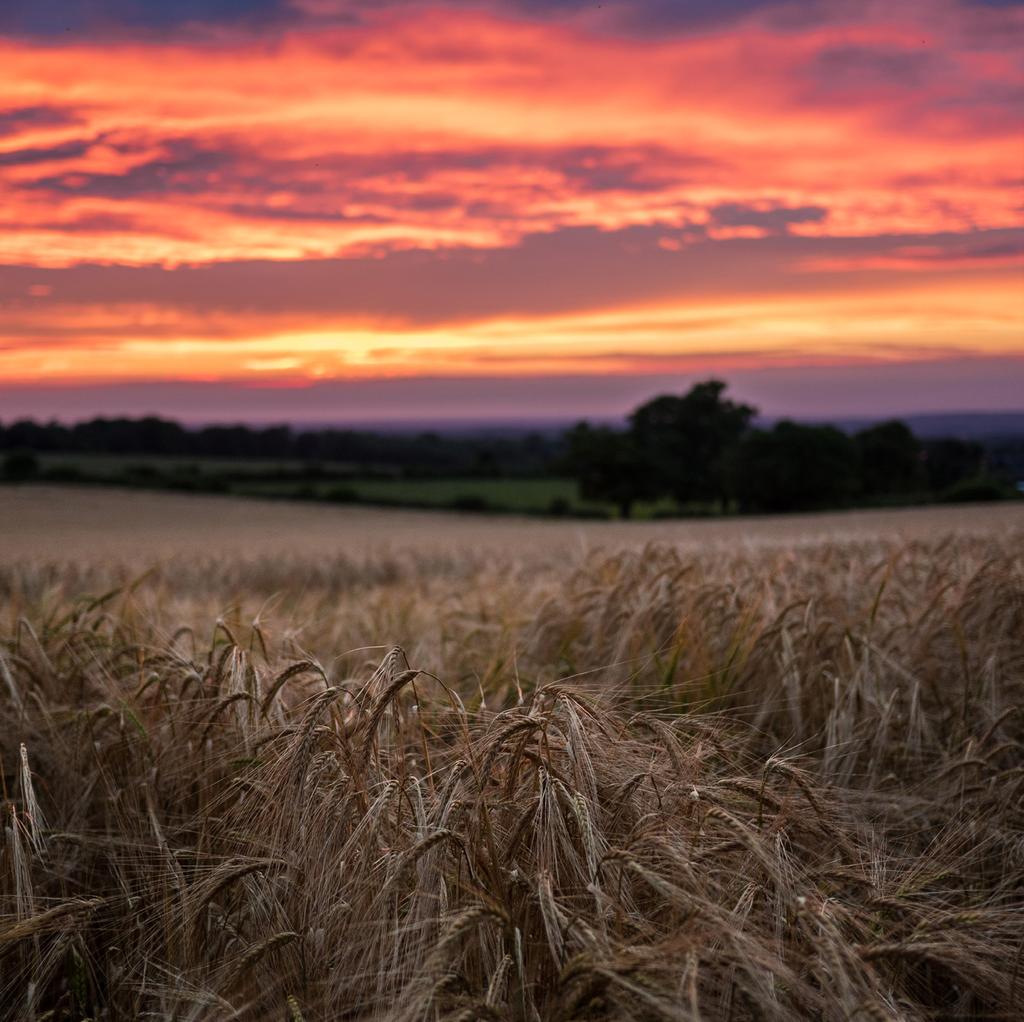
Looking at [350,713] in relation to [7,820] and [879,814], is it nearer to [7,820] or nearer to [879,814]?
[7,820]

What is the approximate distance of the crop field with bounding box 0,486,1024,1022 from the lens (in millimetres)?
2047

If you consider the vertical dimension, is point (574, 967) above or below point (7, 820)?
above

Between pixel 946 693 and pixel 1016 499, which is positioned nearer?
pixel 946 693

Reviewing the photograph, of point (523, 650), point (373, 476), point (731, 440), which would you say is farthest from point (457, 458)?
point (523, 650)

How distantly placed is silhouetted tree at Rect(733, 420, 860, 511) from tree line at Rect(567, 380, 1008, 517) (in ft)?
0.19

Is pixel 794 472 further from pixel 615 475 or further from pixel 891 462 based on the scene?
pixel 615 475

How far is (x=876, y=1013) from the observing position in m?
1.79

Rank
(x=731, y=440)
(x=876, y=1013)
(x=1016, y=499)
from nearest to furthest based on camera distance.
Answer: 1. (x=876, y=1013)
2. (x=1016, y=499)
3. (x=731, y=440)

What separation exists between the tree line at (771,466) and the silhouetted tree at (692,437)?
10cm

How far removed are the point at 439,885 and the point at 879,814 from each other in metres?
1.97

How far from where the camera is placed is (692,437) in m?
63.2

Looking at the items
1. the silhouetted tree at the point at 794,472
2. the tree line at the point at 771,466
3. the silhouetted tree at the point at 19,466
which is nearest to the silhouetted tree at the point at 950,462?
the tree line at the point at 771,466

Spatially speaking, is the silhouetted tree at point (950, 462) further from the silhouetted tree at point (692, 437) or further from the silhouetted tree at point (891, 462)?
the silhouetted tree at point (692, 437)

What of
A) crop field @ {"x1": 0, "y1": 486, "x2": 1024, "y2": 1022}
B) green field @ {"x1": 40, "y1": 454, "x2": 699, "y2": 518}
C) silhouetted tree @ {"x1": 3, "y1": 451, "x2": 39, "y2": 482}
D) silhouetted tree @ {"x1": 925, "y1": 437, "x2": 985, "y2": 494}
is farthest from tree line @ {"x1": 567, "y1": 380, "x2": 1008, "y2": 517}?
crop field @ {"x1": 0, "y1": 486, "x2": 1024, "y2": 1022}
